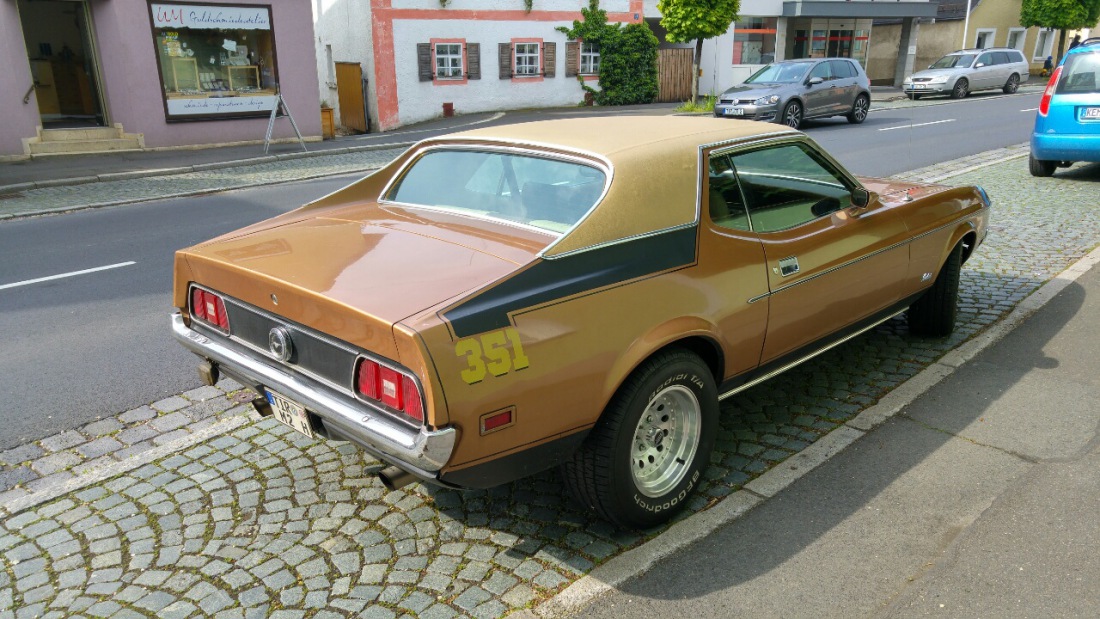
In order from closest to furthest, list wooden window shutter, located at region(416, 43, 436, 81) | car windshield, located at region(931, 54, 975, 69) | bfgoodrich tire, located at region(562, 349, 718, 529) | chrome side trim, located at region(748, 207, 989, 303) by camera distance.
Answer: bfgoodrich tire, located at region(562, 349, 718, 529), chrome side trim, located at region(748, 207, 989, 303), wooden window shutter, located at region(416, 43, 436, 81), car windshield, located at region(931, 54, 975, 69)

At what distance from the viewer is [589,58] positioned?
93.9 ft

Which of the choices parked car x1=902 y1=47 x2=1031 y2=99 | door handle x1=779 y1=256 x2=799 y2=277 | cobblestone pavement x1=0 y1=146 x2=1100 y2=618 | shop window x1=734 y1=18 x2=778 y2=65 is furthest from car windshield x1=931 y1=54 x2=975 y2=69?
door handle x1=779 y1=256 x2=799 y2=277

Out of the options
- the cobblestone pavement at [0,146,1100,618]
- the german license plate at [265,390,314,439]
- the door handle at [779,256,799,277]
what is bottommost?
the cobblestone pavement at [0,146,1100,618]

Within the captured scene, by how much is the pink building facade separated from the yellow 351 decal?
54.9 ft

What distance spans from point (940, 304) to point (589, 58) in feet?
81.0

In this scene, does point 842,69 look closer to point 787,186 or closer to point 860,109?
point 860,109

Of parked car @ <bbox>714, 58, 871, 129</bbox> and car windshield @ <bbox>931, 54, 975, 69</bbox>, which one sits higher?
car windshield @ <bbox>931, 54, 975, 69</bbox>

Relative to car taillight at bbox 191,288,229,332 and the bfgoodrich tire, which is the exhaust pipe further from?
car taillight at bbox 191,288,229,332

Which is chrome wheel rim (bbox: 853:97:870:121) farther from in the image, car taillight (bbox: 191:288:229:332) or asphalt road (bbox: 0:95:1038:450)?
car taillight (bbox: 191:288:229:332)

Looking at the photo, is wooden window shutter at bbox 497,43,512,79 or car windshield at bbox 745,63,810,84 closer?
car windshield at bbox 745,63,810,84

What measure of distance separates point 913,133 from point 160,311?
16493 mm

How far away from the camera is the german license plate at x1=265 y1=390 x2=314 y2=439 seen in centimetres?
329

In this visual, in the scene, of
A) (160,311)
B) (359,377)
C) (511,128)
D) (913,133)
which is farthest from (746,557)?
(913,133)

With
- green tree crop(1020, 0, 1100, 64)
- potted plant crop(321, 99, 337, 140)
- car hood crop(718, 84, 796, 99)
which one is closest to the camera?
car hood crop(718, 84, 796, 99)
